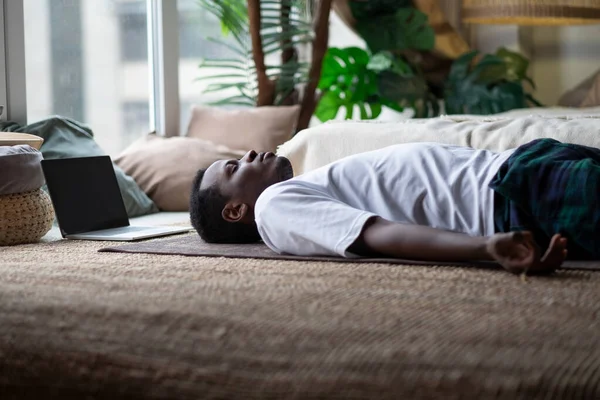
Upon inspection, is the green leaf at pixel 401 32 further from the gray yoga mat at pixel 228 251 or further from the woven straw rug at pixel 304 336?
the woven straw rug at pixel 304 336

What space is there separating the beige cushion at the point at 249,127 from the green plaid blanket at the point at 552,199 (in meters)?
1.98

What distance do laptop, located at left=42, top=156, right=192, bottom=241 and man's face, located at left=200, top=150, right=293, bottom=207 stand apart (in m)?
0.41

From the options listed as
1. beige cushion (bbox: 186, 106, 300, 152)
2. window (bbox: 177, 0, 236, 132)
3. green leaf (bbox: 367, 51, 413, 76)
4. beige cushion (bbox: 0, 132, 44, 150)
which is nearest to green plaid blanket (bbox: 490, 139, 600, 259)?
beige cushion (bbox: 0, 132, 44, 150)

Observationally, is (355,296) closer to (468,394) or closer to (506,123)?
(468,394)

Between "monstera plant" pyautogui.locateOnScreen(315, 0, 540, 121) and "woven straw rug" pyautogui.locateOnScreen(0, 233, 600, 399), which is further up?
"monstera plant" pyautogui.locateOnScreen(315, 0, 540, 121)

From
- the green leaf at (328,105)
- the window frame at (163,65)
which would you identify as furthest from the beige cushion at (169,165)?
the green leaf at (328,105)

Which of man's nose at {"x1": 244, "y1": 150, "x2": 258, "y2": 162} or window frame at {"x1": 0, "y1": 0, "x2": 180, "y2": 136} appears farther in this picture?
window frame at {"x1": 0, "y1": 0, "x2": 180, "y2": 136}

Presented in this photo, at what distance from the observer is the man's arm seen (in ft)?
4.68

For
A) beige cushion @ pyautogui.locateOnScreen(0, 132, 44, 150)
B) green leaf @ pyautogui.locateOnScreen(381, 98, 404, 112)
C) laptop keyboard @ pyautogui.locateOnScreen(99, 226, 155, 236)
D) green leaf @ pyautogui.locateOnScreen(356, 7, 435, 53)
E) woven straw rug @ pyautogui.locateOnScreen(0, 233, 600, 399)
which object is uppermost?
green leaf @ pyautogui.locateOnScreen(356, 7, 435, 53)

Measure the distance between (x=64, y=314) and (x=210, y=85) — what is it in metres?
2.86

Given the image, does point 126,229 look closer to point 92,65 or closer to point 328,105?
point 92,65

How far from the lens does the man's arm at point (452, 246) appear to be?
4.68 ft

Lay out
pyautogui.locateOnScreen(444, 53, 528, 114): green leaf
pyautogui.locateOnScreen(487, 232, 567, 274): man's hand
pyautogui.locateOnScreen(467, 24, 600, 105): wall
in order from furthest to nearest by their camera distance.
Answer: pyautogui.locateOnScreen(467, 24, 600, 105): wall → pyautogui.locateOnScreen(444, 53, 528, 114): green leaf → pyautogui.locateOnScreen(487, 232, 567, 274): man's hand

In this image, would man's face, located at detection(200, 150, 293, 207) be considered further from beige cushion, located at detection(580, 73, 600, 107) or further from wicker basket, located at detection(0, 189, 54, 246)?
beige cushion, located at detection(580, 73, 600, 107)
